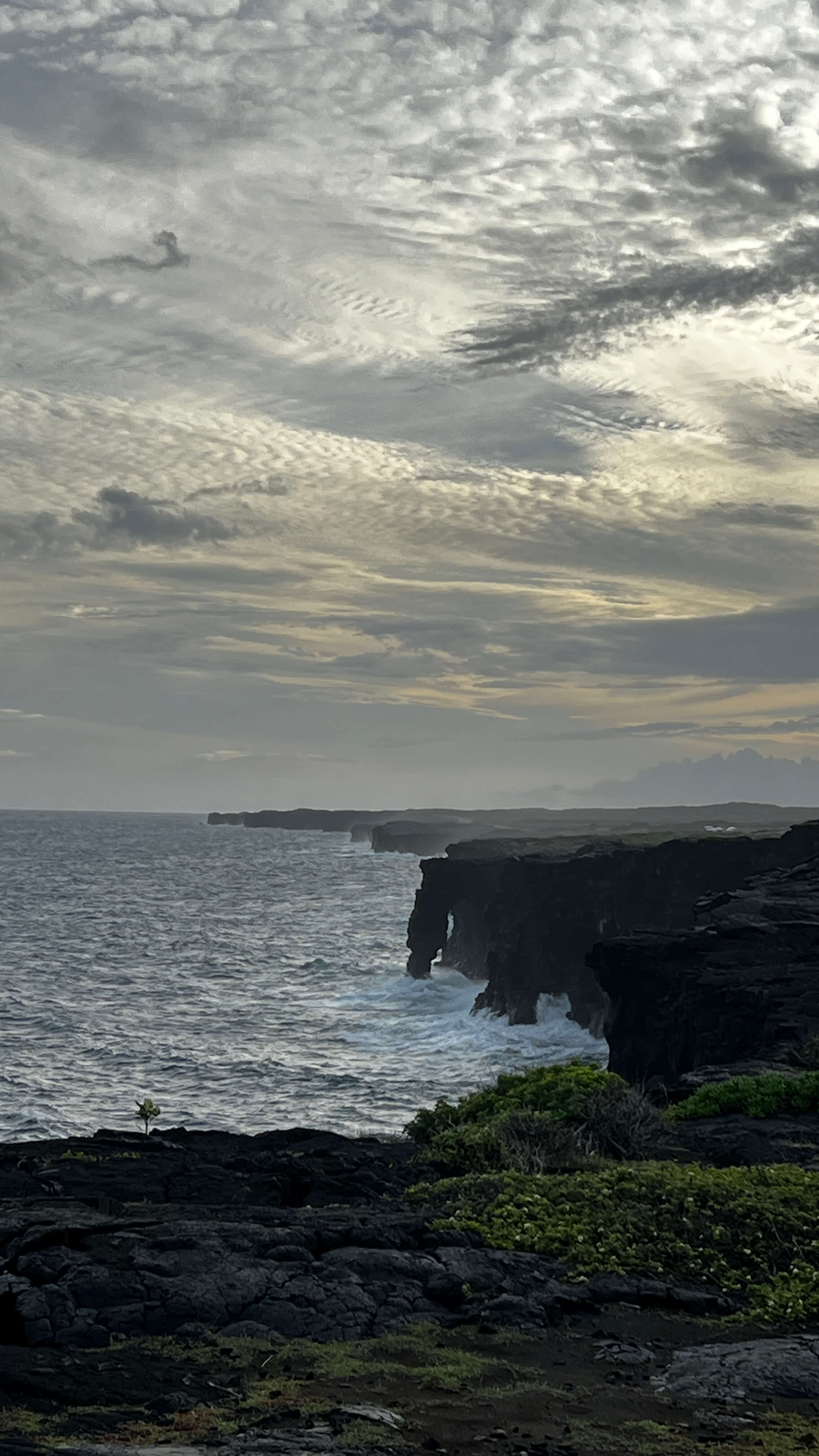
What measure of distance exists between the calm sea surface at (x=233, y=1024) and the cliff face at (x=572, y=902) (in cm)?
188

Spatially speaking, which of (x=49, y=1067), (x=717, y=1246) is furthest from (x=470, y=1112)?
(x=49, y=1067)

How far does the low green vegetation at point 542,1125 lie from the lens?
1719 centimetres

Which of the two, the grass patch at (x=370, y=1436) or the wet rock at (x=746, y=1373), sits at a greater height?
the grass patch at (x=370, y=1436)

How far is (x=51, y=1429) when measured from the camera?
323 inches

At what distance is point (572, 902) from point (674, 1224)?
53151 mm

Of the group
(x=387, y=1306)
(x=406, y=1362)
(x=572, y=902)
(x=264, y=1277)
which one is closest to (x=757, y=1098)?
(x=387, y=1306)

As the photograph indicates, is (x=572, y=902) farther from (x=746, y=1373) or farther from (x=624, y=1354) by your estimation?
(x=746, y=1373)

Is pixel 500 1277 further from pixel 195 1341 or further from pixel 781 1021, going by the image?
pixel 781 1021

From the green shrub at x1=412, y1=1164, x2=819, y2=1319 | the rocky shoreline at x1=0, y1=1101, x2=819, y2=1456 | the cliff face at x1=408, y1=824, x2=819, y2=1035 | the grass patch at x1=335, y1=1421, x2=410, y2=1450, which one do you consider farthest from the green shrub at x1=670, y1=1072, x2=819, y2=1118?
the cliff face at x1=408, y1=824, x2=819, y2=1035

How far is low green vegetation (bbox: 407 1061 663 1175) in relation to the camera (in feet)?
56.4

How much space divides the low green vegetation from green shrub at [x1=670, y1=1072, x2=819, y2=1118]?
1115 mm

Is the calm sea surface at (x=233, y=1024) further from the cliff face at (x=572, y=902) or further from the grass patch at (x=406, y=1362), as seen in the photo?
the grass patch at (x=406, y=1362)

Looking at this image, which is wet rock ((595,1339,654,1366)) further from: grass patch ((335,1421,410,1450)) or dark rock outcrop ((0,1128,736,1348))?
grass patch ((335,1421,410,1450))

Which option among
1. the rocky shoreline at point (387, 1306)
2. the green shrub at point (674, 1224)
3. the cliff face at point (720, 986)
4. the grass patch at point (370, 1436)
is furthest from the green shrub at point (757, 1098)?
the grass patch at point (370, 1436)
